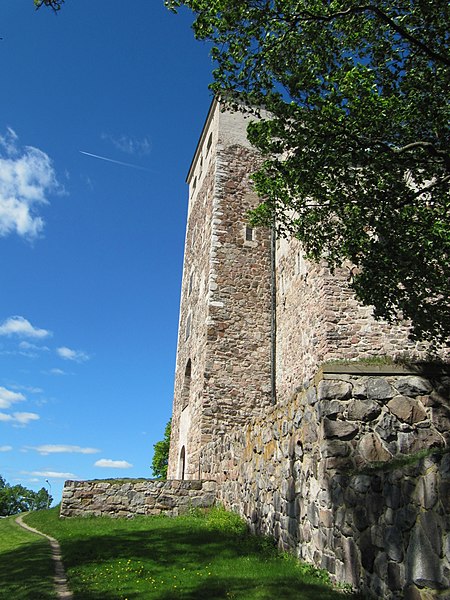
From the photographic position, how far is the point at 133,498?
1375 centimetres

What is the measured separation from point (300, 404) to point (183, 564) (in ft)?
10.3

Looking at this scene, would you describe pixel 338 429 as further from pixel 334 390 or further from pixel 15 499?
pixel 15 499

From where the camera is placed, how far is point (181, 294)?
81.1ft

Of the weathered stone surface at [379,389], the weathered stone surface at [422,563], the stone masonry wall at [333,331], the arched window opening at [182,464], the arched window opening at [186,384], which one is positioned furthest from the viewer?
the arched window opening at [186,384]

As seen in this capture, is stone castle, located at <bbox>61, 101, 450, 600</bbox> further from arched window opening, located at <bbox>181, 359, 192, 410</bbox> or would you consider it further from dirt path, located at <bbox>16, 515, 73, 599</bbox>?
dirt path, located at <bbox>16, 515, 73, 599</bbox>

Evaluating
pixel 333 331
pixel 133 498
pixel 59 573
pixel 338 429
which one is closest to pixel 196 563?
pixel 59 573

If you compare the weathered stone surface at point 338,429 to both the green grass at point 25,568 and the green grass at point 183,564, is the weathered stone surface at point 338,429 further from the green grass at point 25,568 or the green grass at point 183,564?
the green grass at point 25,568

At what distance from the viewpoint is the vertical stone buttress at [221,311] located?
17.3 meters

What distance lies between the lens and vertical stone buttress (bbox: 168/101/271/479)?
1727 centimetres

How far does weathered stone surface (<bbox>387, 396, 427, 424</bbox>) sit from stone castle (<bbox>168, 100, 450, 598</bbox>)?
15 mm

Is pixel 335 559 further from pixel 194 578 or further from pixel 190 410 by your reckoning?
pixel 190 410

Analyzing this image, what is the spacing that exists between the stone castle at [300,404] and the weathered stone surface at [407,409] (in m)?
0.02

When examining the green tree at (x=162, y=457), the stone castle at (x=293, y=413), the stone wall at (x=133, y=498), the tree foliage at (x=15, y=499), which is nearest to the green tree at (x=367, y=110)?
the stone castle at (x=293, y=413)

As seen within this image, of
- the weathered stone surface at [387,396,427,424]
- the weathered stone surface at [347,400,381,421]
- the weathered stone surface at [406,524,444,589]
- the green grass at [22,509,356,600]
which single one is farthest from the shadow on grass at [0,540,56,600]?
the weathered stone surface at [387,396,427,424]
